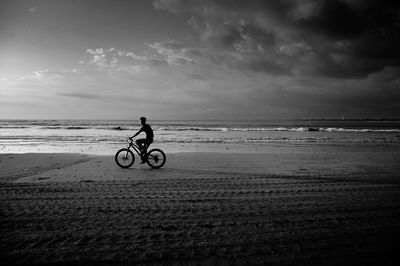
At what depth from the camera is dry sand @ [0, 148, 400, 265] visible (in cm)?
329

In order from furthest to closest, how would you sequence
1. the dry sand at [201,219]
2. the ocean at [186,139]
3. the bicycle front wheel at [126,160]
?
1. the ocean at [186,139]
2. the bicycle front wheel at [126,160]
3. the dry sand at [201,219]

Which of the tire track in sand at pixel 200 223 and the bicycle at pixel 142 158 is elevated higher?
the bicycle at pixel 142 158

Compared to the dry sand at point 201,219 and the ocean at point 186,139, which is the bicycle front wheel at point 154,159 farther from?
the ocean at point 186,139

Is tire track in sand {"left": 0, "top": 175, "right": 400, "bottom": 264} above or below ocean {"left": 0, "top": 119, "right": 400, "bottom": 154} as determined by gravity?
below

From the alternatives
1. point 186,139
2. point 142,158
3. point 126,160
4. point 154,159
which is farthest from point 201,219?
point 186,139

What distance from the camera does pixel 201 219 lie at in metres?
4.48

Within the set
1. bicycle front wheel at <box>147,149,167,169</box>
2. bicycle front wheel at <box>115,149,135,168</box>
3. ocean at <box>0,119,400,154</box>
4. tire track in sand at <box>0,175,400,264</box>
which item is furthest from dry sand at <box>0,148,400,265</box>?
ocean at <box>0,119,400,154</box>

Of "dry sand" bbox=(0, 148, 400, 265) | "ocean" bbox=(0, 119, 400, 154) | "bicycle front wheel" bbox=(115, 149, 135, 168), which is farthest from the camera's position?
"ocean" bbox=(0, 119, 400, 154)

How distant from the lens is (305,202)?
5449 millimetres

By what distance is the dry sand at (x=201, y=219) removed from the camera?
3293mm

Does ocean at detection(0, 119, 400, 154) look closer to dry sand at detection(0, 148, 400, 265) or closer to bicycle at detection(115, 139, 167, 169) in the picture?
bicycle at detection(115, 139, 167, 169)

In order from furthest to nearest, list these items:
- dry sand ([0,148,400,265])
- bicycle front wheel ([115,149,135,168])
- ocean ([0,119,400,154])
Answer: ocean ([0,119,400,154]) → bicycle front wheel ([115,149,135,168]) → dry sand ([0,148,400,265])

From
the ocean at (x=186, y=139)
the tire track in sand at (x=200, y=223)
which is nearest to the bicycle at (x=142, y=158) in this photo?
the tire track in sand at (x=200, y=223)

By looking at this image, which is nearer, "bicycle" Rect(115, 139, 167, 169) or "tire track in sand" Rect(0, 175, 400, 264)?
"tire track in sand" Rect(0, 175, 400, 264)
